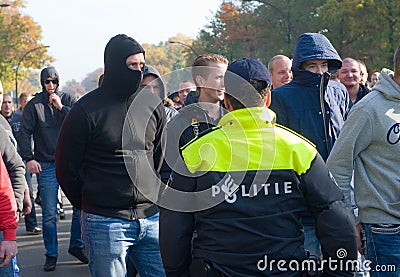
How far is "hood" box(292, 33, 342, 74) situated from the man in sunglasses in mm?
4191

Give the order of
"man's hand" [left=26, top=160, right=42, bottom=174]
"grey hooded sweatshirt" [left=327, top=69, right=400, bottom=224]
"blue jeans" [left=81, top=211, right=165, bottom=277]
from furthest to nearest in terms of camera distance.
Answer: "man's hand" [left=26, top=160, right=42, bottom=174] → "blue jeans" [left=81, top=211, right=165, bottom=277] → "grey hooded sweatshirt" [left=327, top=69, right=400, bottom=224]

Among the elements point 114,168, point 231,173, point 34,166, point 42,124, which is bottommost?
point 34,166

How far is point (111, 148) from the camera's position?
424 centimetres

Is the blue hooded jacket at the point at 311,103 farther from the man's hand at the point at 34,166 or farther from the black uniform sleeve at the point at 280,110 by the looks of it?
the man's hand at the point at 34,166

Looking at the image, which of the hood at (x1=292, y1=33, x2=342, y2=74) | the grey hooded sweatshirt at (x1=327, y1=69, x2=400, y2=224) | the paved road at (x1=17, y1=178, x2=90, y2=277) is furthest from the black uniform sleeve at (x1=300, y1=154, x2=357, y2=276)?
the paved road at (x1=17, y1=178, x2=90, y2=277)

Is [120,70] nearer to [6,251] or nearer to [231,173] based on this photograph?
[6,251]

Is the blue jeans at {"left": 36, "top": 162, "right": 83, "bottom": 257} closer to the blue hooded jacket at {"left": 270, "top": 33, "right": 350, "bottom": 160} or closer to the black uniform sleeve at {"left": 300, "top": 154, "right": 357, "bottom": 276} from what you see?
the blue hooded jacket at {"left": 270, "top": 33, "right": 350, "bottom": 160}

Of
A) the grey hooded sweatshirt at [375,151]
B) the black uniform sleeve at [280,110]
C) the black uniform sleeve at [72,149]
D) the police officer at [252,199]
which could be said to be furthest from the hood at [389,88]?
the black uniform sleeve at [72,149]

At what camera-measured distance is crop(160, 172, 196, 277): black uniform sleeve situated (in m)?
2.99

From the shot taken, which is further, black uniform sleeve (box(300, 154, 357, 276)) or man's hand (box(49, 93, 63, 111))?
man's hand (box(49, 93, 63, 111))

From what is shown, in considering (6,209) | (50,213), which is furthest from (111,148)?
(50,213)

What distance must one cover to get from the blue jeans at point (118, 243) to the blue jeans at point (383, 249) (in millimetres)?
1343

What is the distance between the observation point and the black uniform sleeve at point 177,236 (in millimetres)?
2994

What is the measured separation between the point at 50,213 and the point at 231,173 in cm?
520
